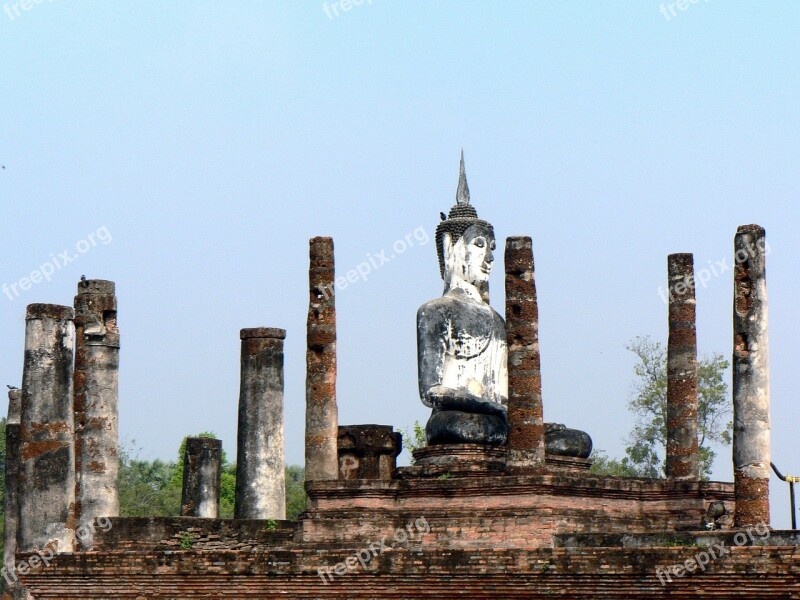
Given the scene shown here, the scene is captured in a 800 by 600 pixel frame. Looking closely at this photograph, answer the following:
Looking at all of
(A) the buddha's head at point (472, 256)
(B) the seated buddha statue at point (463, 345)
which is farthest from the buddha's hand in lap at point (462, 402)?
(A) the buddha's head at point (472, 256)

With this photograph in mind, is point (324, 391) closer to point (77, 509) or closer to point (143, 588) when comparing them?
point (77, 509)

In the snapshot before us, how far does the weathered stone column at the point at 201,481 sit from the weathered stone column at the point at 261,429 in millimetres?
1985

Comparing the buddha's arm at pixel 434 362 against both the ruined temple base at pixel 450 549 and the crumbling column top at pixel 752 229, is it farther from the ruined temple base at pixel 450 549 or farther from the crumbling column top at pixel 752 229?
the crumbling column top at pixel 752 229

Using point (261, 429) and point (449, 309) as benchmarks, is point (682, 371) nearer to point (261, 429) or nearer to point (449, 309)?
point (449, 309)

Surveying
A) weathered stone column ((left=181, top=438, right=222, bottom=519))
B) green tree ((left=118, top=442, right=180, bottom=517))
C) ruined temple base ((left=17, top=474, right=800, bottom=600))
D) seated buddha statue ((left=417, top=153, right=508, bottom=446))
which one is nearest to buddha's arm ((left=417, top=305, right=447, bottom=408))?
seated buddha statue ((left=417, top=153, right=508, bottom=446))

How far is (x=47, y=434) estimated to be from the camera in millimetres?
19359

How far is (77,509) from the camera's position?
69.1 ft

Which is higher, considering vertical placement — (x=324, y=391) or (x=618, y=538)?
(x=324, y=391)

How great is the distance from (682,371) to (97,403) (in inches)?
294

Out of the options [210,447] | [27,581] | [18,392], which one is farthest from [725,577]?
[18,392]

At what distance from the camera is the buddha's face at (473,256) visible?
23172 mm

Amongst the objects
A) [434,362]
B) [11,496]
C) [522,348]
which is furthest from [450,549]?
[11,496]

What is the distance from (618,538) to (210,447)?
31.5 ft

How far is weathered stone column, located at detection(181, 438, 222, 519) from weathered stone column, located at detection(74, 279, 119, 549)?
3.32m
